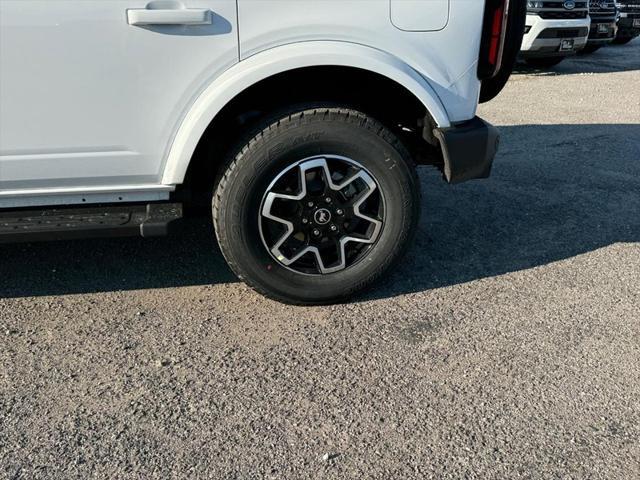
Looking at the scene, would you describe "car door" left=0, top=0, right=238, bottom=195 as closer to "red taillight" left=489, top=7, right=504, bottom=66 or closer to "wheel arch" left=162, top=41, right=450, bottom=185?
"wheel arch" left=162, top=41, right=450, bottom=185

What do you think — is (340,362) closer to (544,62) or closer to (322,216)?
(322,216)

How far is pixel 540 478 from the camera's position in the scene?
231 centimetres

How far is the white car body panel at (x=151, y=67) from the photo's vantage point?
2775 mm

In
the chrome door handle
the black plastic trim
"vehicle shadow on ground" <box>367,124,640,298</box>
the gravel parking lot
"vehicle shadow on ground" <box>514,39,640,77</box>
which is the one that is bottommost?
"vehicle shadow on ground" <box>514,39,640,77</box>

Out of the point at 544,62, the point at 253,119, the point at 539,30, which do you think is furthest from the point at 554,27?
the point at 253,119

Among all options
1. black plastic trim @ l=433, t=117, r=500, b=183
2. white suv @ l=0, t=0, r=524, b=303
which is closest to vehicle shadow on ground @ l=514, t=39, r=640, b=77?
black plastic trim @ l=433, t=117, r=500, b=183

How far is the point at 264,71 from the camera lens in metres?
2.95

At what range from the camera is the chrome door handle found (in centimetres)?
278

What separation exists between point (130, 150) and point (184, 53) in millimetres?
504

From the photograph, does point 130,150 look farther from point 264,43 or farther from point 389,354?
point 389,354

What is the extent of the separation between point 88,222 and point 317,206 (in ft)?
3.52

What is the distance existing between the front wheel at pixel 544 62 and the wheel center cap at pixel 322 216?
30.5 ft

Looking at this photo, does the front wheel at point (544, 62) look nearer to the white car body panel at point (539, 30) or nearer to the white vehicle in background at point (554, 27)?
the white vehicle in background at point (554, 27)

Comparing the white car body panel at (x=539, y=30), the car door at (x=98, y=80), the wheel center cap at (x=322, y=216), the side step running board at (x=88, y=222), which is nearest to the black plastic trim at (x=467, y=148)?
the wheel center cap at (x=322, y=216)
